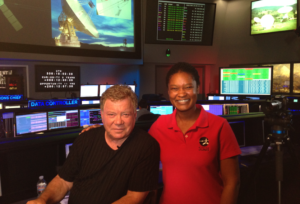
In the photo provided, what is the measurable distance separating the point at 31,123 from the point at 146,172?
216 cm

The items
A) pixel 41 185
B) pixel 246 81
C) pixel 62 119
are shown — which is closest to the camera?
pixel 41 185

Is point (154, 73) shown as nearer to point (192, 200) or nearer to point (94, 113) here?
point (94, 113)

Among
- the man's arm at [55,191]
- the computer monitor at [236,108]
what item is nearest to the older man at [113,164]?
the man's arm at [55,191]

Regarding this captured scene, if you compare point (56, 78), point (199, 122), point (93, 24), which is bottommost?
point (199, 122)

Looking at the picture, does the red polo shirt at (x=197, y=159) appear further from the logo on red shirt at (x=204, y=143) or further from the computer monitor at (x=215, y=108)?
the computer monitor at (x=215, y=108)

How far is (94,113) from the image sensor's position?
335 cm

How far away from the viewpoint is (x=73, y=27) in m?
5.77

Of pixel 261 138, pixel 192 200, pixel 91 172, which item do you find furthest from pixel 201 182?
pixel 261 138

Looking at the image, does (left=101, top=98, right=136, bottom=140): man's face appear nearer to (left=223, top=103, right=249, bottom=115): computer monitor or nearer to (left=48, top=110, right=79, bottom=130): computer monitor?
(left=48, top=110, right=79, bottom=130): computer monitor

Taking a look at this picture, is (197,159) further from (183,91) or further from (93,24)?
(93,24)

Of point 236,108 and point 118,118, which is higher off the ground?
point 118,118

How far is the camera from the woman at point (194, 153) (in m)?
1.16

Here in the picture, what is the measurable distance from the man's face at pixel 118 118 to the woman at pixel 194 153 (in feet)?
0.77

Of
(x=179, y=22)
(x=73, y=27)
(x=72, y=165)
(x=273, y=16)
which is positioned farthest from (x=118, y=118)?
(x=273, y=16)
